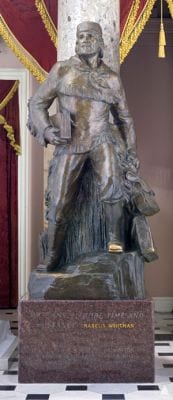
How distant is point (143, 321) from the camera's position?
15.3 feet

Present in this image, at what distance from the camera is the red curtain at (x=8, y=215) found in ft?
26.2

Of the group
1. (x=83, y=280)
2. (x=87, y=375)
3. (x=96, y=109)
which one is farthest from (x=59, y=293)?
(x=96, y=109)

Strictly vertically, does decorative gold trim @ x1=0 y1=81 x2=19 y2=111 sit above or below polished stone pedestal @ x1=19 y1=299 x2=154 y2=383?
above

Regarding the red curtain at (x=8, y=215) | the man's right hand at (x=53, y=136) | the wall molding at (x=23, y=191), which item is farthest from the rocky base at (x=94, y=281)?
the red curtain at (x=8, y=215)

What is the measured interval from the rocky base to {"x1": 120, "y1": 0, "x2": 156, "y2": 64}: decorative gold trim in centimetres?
195

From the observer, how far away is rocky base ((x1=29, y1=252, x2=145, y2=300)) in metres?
4.71

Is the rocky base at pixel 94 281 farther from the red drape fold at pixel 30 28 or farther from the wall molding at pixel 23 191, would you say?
the wall molding at pixel 23 191

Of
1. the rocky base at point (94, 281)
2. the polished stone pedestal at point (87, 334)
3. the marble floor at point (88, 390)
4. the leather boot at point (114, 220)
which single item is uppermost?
the leather boot at point (114, 220)

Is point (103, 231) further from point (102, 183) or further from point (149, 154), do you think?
point (149, 154)

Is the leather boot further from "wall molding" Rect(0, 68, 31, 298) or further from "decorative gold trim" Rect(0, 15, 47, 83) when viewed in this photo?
"wall molding" Rect(0, 68, 31, 298)

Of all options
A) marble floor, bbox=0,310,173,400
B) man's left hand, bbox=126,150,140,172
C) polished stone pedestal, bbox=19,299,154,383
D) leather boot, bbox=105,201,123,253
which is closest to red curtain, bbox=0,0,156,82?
man's left hand, bbox=126,150,140,172

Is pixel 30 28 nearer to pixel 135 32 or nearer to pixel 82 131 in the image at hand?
pixel 135 32

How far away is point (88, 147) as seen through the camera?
16.3ft

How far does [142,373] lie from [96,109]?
5.90ft
